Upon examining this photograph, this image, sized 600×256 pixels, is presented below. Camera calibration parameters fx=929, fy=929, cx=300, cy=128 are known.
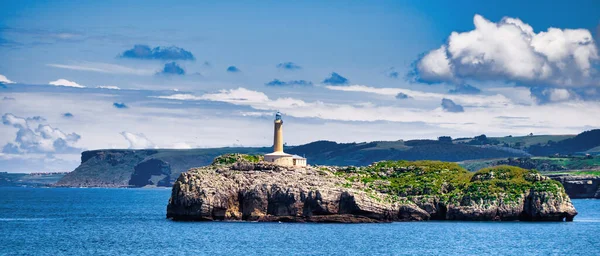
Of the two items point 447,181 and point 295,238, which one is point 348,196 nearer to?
point 295,238

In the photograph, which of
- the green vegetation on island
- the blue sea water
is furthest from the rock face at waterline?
the blue sea water

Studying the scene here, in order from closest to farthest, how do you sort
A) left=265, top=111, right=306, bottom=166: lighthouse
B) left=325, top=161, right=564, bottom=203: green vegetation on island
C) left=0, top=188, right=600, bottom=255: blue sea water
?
left=0, top=188, right=600, bottom=255: blue sea water < left=325, top=161, right=564, bottom=203: green vegetation on island < left=265, top=111, right=306, bottom=166: lighthouse

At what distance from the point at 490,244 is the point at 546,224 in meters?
30.4

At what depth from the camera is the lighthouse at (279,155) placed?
153 metres

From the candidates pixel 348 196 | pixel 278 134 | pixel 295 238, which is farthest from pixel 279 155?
pixel 295 238

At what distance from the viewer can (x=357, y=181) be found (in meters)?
147

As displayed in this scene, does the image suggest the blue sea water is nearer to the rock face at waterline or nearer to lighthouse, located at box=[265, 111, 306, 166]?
the rock face at waterline

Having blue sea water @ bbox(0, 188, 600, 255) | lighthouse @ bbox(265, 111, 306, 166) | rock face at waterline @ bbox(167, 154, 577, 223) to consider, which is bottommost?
blue sea water @ bbox(0, 188, 600, 255)

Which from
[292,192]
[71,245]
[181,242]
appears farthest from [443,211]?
[71,245]

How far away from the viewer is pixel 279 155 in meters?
154

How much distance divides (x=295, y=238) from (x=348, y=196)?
19310mm

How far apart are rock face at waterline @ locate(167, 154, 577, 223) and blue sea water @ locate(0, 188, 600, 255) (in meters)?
3.03

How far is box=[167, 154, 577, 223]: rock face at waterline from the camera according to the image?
13412 centimetres

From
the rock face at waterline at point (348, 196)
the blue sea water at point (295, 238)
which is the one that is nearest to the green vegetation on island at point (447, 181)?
the rock face at waterline at point (348, 196)
